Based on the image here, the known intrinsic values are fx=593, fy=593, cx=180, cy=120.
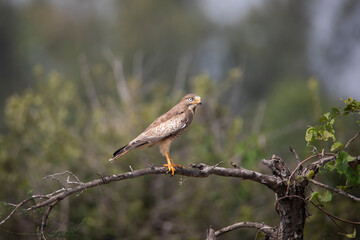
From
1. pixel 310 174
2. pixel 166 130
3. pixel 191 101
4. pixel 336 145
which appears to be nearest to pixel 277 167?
pixel 310 174

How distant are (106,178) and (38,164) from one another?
29.9 feet

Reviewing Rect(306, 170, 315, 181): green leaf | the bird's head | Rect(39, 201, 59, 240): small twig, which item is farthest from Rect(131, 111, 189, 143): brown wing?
Rect(306, 170, 315, 181): green leaf

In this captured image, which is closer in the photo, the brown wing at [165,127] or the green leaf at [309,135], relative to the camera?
the green leaf at [309,135]

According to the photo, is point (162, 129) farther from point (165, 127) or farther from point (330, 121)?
point (330, 121)

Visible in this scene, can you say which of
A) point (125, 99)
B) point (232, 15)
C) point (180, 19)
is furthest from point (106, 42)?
point (125, 99)

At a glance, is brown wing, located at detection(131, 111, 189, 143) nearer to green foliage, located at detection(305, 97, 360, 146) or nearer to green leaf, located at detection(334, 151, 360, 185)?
green foliage, located at detection(305, 97, 360, 146)

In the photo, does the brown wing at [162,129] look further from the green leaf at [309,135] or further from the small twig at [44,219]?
the green leaf at [309,135]

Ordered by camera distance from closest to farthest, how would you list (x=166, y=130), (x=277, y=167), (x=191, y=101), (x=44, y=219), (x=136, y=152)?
1. (x=44, y=219)
2. (x=277, y=167)
3. (x=166, y=130)
4. (x=191, y=101)
5. (x=136, y=152)

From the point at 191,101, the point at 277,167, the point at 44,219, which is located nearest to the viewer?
the point at 44,219

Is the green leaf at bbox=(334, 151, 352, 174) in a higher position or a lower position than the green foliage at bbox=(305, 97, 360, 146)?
lower

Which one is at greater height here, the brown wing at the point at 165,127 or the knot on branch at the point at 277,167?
the brown wing at the point at 165,127

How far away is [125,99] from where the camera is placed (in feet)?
50.6

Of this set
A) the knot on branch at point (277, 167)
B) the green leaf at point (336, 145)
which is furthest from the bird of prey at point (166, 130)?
the green leaf at point (336, 145)

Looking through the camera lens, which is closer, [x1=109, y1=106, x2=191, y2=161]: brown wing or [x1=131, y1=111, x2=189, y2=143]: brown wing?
[x1=109, y1=106, x2=191, y2=161]: brown wing
